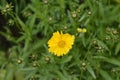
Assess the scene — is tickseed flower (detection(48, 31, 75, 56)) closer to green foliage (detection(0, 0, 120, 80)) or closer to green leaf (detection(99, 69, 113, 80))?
green foliage (detection(0, 0, 120, 80))

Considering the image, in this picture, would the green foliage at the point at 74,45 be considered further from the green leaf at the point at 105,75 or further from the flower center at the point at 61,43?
the flower center at the point at 61,43

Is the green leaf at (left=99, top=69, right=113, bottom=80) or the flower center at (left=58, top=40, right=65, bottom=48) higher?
the flower center at (left=58, top=40, right=65, bottom=48)

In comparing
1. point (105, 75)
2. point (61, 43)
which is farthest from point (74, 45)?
point (105, 75)

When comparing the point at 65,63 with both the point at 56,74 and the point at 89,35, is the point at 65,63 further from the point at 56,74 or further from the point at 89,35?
the point at 89,35

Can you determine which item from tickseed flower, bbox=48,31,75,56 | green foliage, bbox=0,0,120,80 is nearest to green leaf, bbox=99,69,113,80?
green foliage, bbox=0,0,120,80

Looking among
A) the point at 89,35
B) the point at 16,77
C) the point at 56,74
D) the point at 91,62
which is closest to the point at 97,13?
the point at 89,35

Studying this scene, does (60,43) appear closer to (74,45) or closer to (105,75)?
(74,45)
